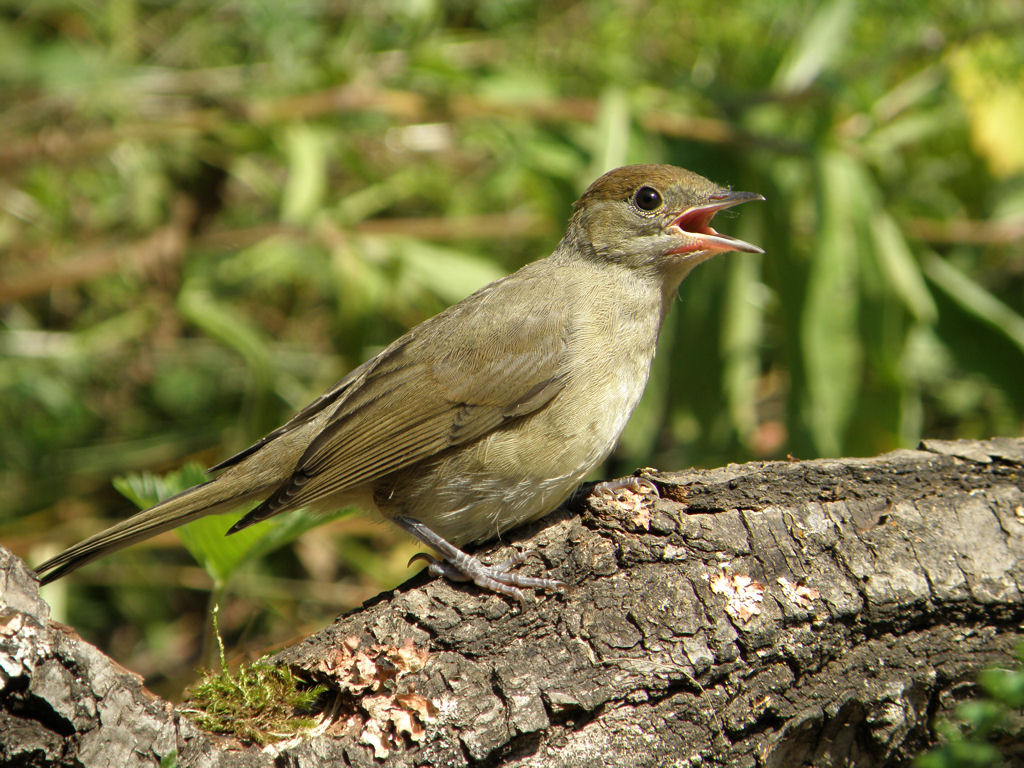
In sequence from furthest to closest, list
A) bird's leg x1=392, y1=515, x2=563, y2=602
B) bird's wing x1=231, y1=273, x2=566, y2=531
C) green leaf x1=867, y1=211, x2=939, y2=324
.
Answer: green leaf x1=867, y1=211, x2=939, y2=324
bird's wing x1=231, y1=273, x2=566, y2=531
bird's leg x1=392, y1=515, x2=563, y2=602

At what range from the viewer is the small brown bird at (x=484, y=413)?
3.27m

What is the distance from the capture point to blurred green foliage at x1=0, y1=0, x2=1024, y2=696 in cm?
509

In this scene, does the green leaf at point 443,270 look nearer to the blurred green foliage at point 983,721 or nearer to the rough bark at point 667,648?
the rough bark at point 667,648

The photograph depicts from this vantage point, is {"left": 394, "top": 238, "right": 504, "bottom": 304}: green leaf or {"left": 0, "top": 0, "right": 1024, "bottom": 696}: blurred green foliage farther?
{"left": 394, "top": 238, "right": 504, "bottom": 304}: green leaf

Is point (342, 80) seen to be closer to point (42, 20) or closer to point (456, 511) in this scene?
point (42, 20)

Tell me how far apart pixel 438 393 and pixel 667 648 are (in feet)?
4.42

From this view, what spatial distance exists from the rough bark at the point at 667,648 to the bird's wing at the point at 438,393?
0.55 metres

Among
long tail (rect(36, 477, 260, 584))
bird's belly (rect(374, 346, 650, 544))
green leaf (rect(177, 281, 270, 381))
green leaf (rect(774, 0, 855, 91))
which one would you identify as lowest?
bird's belly (rect(374, 346, 650, 544))

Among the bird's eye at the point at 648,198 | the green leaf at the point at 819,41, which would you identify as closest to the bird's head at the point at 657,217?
the bird's eye at the point at 648,198

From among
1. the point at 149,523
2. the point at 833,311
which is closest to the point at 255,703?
the point at 149,523

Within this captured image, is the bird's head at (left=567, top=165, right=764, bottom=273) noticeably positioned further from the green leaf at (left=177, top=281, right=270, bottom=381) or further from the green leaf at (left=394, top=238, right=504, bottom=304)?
the green leaf at (left=177, top=281, right=270, bottom=381)

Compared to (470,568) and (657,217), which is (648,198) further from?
(470,568)

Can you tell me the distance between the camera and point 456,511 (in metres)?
3.37

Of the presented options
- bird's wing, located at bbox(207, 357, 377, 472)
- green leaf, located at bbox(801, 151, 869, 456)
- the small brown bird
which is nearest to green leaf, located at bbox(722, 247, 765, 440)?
green leaf, located at bbox(801, 151, 869, 456)
